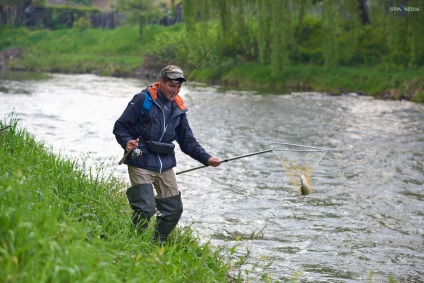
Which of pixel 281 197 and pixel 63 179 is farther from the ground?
pixel 63 179

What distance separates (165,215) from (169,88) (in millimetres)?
1326

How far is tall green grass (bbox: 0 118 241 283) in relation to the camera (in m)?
4.39

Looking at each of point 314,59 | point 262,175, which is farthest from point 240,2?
point 262,175

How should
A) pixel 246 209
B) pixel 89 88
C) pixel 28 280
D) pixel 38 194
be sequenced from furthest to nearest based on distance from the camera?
pixel 89 88
pixel 246 209
pixel 38 194
pixel 28 280

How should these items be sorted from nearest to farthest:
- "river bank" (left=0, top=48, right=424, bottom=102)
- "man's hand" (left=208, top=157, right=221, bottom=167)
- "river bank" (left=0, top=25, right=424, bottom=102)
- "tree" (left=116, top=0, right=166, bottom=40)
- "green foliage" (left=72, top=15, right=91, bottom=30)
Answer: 1. "man's hand" (left=208, top=157, right=221, bottom=167)
2. "river bank" (left=0, top=48, right=424, bottom=102)
3. "river bank" (left=0, top=25, right=424, bottom=102)
4. "tree" (left=116, top=0, right=166, bottom=40)
5. "green foliage" (left=72, top=15, right=91, bottom=30)

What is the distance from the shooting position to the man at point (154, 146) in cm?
709

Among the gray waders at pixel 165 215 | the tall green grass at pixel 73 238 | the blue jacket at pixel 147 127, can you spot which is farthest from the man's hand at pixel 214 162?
the tall green grass at pixel 73 238

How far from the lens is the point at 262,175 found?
1438cm

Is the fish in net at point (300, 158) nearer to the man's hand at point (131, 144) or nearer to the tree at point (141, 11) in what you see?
the man's hand at point (131, 144)

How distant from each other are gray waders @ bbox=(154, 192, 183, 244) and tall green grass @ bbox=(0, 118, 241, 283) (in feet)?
0.61

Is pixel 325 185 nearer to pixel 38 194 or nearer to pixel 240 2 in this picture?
pixel 38 194

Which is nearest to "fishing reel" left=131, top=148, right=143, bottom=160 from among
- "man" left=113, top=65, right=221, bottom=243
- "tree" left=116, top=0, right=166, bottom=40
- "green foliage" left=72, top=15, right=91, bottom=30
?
"man" left=113, top=65, right=221, bottom=243

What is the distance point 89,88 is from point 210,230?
24.3 metres

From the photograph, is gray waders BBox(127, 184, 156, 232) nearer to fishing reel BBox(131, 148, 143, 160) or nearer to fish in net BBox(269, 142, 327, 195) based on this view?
fishing reel BBox(131, 148, 143, 160)
